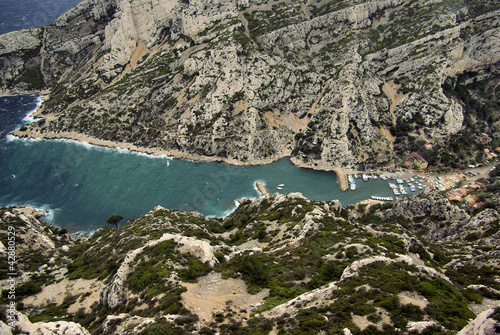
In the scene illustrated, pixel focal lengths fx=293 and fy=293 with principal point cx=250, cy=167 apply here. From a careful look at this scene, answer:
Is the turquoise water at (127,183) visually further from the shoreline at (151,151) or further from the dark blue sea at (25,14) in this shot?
the dark blue sea at (25,14)

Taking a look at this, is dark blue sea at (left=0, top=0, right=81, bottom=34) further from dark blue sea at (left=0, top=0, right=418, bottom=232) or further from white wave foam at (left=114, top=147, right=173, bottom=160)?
white wave foam at (left=114, top=147, right=173, bottom=160)

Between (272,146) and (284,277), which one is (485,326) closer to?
(284,277)

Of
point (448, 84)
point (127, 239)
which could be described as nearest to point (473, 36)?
point (448, 84)

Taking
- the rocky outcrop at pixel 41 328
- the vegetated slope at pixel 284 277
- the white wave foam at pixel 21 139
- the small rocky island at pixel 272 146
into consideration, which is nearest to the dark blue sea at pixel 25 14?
the small rocky island at pixel 272 146

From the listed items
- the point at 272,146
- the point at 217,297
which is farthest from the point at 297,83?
the point at 217,297

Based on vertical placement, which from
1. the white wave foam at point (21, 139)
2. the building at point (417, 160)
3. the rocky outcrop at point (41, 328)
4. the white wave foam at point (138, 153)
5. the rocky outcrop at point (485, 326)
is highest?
the rocky outcrop at point (485, 326)

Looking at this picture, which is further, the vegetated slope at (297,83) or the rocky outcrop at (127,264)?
the vegetated slope at (297,83)

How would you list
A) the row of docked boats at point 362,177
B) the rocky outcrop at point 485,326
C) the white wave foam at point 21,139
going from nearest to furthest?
the rocky outcrop at point 485,326 < the row of docked boats at point 362,177 < the white wave foam at point 21,139
